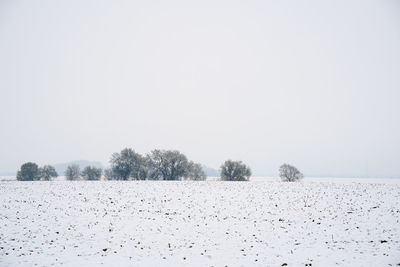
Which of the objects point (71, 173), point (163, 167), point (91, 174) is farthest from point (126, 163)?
point (71, 173)

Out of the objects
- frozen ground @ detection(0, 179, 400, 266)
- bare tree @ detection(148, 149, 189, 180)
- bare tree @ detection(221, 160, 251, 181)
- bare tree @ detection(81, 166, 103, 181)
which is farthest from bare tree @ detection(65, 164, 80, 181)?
frozen ground @ detection(0, 179, 400, 266)

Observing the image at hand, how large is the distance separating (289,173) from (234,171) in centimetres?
1606

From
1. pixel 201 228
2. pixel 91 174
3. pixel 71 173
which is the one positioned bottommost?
pixel 71 173

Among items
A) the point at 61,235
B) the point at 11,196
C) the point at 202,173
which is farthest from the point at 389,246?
the point at 202,173

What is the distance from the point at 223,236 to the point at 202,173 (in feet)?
227

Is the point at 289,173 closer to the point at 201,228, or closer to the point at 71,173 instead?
the point at 201,228

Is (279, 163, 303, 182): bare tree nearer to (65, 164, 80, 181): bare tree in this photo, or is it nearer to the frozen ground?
the frozen ground

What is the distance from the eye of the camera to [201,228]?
18047 mm

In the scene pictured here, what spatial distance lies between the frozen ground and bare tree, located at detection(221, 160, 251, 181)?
128 feet

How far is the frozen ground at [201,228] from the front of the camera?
12875 mm

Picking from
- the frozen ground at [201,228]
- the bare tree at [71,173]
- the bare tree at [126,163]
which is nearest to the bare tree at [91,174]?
the bare tree at [71,173]

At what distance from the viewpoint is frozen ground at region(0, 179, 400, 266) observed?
42.2 ft

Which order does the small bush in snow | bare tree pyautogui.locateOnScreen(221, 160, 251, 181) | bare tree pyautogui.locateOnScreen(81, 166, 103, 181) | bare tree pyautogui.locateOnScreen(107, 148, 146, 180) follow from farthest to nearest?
bare tree pyautogui.locateOnScreen(81, 166, 103, 181)
the small bush in snow
bare tree pyautogui.locateOnScreen(221, 160, 251, 181)
bare tree pyautogui.locateOnScreen(107, 148, 146, 180)

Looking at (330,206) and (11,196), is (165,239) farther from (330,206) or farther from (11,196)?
(11,196)
